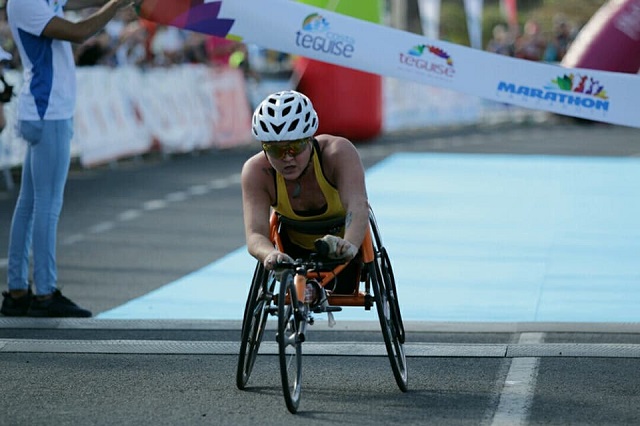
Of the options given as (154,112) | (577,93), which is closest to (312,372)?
(577,93)

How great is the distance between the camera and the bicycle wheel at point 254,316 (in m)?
6.76

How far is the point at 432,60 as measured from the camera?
8875mm

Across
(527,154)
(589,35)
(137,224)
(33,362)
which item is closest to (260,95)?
(527,154)

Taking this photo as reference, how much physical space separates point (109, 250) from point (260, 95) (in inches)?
545

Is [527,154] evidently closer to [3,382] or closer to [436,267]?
[436,267]

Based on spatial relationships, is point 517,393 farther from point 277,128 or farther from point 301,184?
point 277,128

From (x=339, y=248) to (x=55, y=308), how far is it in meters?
3.12

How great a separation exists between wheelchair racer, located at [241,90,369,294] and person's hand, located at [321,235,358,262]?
13mm

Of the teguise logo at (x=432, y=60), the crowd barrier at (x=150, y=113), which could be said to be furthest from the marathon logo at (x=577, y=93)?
the crowd barrier at (x=150, y=113)

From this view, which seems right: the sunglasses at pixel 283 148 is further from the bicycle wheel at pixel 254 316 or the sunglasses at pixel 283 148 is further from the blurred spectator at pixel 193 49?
the blurred spectator at pixel 193 49

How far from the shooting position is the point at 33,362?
7727 millimetres

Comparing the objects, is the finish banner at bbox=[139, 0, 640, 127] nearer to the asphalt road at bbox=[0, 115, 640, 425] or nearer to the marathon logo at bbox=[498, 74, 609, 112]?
the marathon logo at bbox=[498, 74, 609, 112]

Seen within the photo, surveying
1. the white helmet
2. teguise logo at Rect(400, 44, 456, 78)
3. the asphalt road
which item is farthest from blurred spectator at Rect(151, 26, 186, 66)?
the white helmet

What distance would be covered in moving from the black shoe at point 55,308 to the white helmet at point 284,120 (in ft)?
9.12
